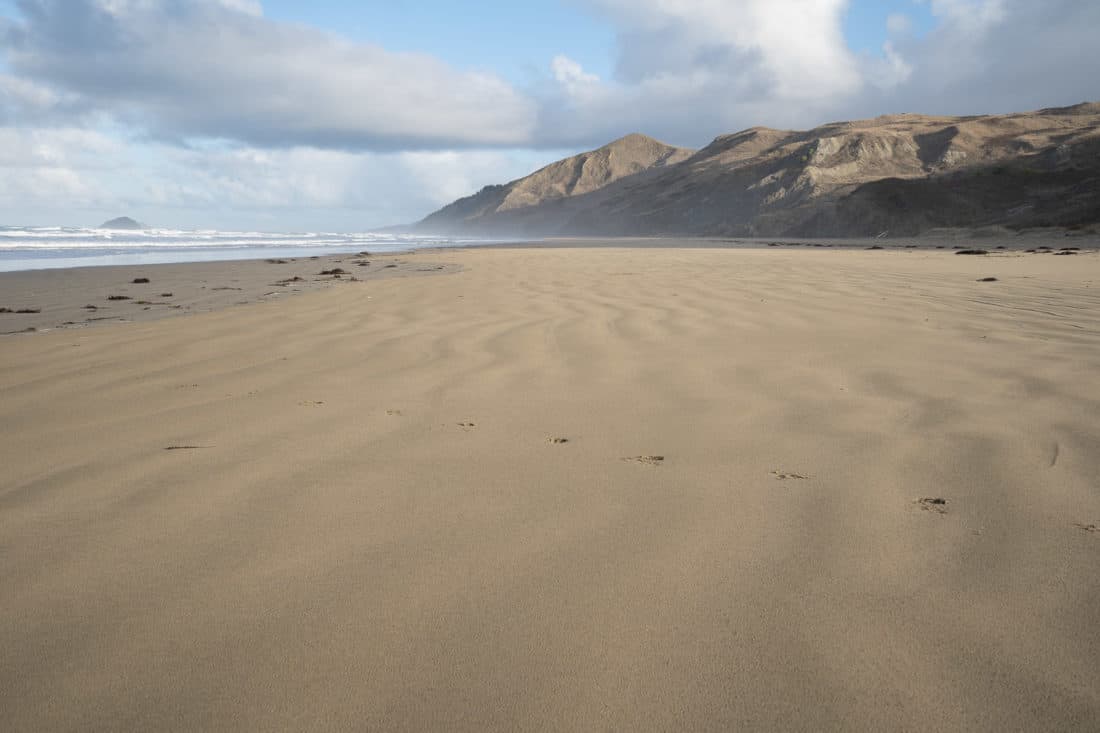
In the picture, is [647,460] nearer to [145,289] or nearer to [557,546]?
[557,546]

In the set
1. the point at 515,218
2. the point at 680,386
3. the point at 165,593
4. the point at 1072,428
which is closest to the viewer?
the point at 165,593

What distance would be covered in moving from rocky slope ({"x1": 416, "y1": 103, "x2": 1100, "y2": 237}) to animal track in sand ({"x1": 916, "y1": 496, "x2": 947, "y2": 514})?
28369 mm

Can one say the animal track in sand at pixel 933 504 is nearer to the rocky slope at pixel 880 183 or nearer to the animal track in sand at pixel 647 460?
the animal track in sand at pixel 647 460

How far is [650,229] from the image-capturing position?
75000 mm

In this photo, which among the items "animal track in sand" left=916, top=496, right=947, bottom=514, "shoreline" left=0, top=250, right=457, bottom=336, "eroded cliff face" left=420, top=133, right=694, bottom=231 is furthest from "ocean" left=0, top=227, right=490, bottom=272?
"eroded cliff face" left=420, top=133, right=694, bottom=231

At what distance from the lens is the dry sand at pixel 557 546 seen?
1.23 metres

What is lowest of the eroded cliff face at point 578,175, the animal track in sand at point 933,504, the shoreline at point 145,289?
the animal track in sand at point 933,504

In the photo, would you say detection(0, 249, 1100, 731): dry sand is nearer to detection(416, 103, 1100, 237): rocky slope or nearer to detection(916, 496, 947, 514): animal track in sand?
detection(916, 496, 947, 514): animal track in sand

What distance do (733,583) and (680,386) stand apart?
187 centimetres

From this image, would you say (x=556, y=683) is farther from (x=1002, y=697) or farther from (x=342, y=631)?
(x=1002, y=697)

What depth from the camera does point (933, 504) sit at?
1.97 m

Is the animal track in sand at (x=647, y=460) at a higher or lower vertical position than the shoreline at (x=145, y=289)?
lower

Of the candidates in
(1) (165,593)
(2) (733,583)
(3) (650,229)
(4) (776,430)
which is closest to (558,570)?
(2) (733,583)

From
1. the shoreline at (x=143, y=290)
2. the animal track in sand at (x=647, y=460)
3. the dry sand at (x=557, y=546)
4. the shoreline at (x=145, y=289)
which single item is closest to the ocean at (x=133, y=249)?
the shoreline at (x=143, y=290)
